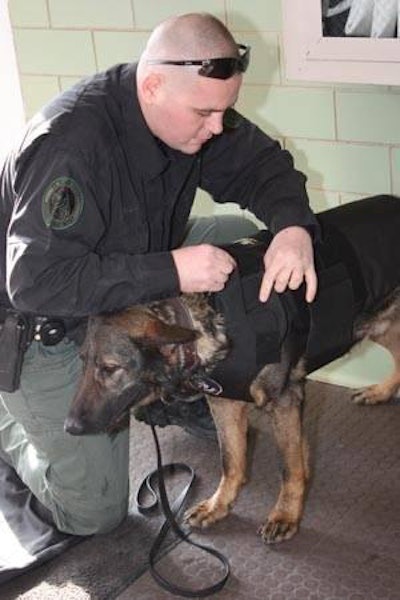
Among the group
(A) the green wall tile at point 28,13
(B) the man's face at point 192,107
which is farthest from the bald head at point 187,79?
(A) the green wall tile at point 28,13

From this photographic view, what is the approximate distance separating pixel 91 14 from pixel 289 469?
1799 millimetres

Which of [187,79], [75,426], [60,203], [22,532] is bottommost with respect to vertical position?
[22,532]

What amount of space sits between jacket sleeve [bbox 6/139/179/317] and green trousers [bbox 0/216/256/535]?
13.3 inches

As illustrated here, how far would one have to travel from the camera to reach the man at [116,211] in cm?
184

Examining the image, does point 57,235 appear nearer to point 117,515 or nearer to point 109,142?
point 109,142

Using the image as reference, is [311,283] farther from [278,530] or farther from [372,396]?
[372,396]

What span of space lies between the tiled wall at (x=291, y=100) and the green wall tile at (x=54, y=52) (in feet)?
0.04

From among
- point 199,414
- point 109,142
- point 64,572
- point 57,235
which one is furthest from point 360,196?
point 64,572

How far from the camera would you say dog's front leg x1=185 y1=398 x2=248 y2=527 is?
2322mm

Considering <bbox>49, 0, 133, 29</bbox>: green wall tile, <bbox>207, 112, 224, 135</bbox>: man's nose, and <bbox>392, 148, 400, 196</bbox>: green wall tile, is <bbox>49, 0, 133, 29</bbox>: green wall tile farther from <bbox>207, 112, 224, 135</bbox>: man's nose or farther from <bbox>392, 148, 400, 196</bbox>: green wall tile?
<bbox>207, 112, 224, 135</bbox>: man's nose

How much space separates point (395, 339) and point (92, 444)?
3.10 ft

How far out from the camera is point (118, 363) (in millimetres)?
1902

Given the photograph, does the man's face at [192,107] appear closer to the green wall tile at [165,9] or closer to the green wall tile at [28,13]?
the green wall tile at [165,9]

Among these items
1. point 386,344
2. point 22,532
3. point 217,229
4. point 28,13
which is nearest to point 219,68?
point 217,229
